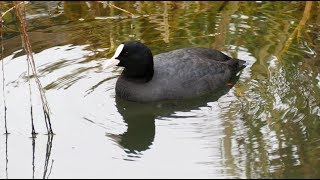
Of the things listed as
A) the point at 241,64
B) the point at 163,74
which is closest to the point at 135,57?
the point at 163,74

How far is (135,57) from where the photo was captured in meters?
6.76

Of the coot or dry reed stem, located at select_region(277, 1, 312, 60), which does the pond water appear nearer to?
dry reed stem, located at select_region(277, 1, 312, 60)

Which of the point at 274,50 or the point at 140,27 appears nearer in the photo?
the point at 274,50

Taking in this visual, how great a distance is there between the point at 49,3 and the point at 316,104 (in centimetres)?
437

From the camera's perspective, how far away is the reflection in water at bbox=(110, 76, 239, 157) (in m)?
6.00

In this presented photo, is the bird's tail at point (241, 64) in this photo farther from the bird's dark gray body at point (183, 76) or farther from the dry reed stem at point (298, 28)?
the dry reed stem at point (298, 28)

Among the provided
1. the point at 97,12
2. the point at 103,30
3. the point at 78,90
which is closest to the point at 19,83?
the point at 78,90

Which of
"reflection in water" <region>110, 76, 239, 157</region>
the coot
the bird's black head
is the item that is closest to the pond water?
"reflection in water" <region>110, 76, 239, 157</region>

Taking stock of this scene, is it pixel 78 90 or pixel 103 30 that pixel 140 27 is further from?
pixel 78 90

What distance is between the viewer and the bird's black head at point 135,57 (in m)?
6.74

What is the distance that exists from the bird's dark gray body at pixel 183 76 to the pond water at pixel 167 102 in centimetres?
10

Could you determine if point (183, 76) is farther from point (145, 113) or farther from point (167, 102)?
point (145, 113)

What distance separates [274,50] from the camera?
25.4 ft

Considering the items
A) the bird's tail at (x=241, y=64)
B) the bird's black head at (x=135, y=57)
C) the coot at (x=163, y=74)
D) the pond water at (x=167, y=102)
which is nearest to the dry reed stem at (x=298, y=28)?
the pond water at (x=167, y=102)
